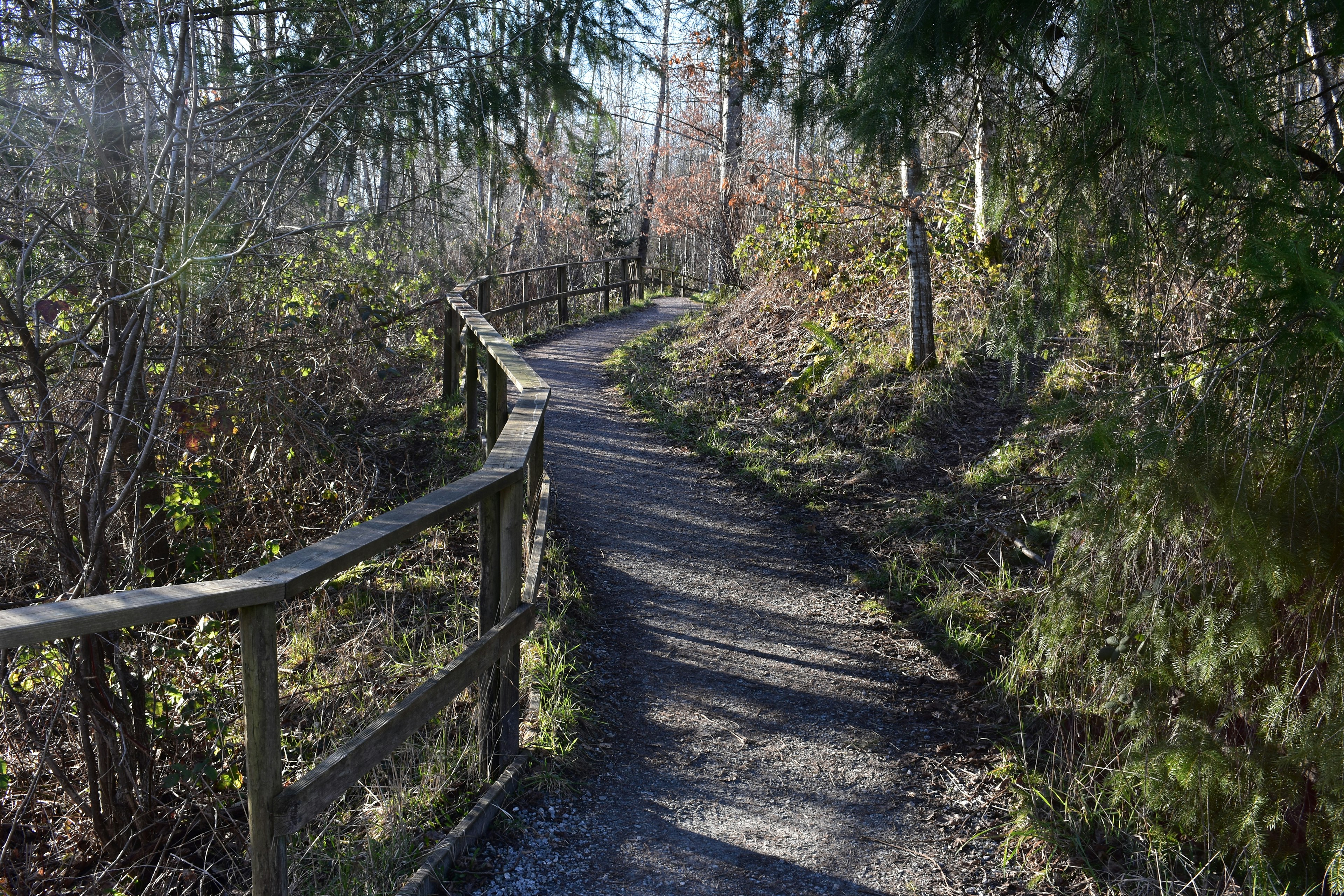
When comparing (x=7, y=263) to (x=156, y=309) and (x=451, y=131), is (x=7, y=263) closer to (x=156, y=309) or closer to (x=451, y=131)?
(x=156, y=309)

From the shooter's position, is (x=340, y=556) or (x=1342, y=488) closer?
(x=340, y=556)

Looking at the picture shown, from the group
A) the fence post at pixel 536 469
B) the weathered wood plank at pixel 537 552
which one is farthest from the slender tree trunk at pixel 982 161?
the weathered wood plank at pixel 537 552

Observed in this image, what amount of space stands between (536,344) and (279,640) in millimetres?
9061

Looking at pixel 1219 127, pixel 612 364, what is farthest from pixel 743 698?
pixel 612 364

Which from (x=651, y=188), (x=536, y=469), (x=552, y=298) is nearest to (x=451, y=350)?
(x=536, y=469)

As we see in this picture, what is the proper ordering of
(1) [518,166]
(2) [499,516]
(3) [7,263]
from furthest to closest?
(1) [518,166] → (3) [7,263] → (2) [499,516]

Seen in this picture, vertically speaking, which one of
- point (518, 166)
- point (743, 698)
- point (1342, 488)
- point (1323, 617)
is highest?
point (518, 166)

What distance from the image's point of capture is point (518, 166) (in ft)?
24.5

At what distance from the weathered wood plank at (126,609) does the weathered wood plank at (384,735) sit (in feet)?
1.92

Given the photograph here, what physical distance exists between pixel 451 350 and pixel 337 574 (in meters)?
7.61

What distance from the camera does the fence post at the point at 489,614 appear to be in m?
3.68

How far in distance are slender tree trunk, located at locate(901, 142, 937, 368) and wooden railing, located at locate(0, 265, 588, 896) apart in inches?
201

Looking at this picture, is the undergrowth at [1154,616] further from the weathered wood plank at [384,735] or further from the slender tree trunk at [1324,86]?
the weathered wood plank at [384,735]

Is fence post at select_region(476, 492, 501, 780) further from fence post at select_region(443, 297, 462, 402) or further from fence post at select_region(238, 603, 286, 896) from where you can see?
fence post at select_region(443, 297, 462, 402)
